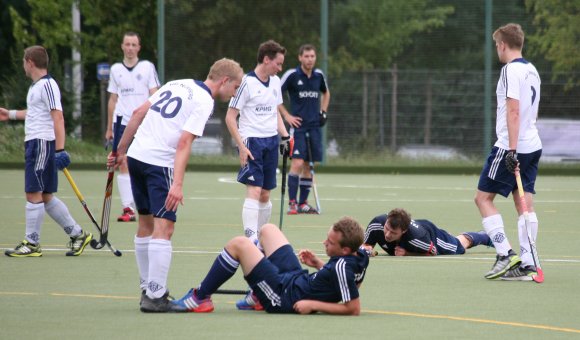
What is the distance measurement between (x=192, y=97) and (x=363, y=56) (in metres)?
17.9

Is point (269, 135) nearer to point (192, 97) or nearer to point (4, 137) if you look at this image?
point (192, 97)

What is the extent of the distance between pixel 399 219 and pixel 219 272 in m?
3.30

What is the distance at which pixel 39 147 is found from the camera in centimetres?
1081

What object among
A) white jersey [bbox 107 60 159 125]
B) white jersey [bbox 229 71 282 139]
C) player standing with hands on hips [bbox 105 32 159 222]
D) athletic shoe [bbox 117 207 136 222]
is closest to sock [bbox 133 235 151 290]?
white jersey [bbox 229 71 282 139]

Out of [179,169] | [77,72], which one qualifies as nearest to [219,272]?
[179,169]

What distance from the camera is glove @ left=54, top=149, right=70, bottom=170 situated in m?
10.7

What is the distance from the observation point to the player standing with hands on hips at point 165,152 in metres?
7.63

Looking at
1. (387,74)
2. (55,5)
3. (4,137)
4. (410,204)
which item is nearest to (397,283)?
(410,204)

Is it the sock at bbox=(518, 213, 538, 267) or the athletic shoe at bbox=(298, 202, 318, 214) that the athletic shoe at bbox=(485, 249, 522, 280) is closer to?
the sock at bbox=(518, 213, 538, 267)

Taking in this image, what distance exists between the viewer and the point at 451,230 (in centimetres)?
1340

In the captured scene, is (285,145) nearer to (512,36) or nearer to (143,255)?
(512,36)

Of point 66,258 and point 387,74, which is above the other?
point 387,74

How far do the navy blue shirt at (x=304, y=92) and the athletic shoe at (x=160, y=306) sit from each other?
28.5ft

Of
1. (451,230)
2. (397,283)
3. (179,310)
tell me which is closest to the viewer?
(179,310)
